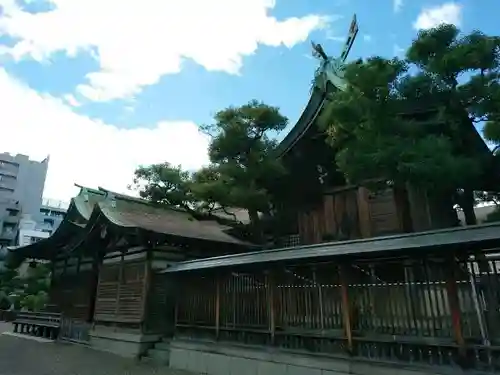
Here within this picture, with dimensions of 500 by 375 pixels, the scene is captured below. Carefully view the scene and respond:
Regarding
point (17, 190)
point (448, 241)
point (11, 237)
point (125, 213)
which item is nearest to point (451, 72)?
point (448, 241)

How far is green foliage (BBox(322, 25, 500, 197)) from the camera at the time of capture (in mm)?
7191

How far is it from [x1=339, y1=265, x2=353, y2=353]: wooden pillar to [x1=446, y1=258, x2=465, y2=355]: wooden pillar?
5.83 feet

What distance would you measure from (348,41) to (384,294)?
7.68m

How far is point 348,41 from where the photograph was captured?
1155 cm

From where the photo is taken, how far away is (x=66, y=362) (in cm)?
1115

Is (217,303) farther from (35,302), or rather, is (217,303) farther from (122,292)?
(35,302)

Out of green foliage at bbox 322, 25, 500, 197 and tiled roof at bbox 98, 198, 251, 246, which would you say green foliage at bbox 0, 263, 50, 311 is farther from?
green foliage at bbox 322, 25, 500, 197

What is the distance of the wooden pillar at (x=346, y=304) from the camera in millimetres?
7066

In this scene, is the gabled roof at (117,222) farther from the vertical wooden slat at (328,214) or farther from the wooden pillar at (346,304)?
the wooden pillar at (346,304)

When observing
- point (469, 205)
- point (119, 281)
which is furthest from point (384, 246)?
point (119, 281)

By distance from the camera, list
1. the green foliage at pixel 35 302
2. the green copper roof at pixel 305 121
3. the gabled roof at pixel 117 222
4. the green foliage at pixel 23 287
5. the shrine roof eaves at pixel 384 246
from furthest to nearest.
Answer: the green foliage at pixel 23 287 → the green foliage at pixel 35 302 → the gabled roof at pixel 117 222 → the green copper roof at pixel 305 121 → the shrine roof eaves at pixel 384 246

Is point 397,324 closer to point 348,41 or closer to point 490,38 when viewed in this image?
point 490,38

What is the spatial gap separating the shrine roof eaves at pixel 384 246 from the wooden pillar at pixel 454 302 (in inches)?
19.8

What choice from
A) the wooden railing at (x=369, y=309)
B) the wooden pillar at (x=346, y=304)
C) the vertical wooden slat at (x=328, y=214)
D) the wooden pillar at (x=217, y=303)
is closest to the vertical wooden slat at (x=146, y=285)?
the wooden railing at (x=369, y=309)
